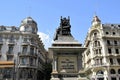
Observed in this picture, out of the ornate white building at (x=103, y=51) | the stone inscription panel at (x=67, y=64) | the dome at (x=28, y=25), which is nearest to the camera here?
the stone inscription panel at (x=67, y=64)

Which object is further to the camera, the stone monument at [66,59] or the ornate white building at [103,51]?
the ornate white building at [103,51]

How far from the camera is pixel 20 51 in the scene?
52.8 meters

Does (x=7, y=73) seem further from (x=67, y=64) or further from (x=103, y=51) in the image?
(x=67, y=64)

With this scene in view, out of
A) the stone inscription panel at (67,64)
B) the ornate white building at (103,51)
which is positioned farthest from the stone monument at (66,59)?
the ornate white building at (103,51)

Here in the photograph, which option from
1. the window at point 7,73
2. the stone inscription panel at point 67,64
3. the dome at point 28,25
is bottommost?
the window at point 7,73

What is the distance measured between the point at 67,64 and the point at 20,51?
34.2m

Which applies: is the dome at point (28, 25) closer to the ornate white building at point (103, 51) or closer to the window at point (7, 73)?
the window at point (7, 73)

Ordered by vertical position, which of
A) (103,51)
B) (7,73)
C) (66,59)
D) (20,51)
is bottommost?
(7,73)

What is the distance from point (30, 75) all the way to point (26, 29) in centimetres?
1261

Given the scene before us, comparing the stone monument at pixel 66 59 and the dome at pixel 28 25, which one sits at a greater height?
the dome at pixel 28 25

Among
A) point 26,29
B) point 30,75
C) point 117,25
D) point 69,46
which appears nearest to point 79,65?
point 69,46

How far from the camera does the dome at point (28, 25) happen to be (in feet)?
179

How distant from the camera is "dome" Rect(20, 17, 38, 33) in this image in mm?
54691

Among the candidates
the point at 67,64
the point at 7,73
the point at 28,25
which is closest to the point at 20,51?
the point at 7,73
